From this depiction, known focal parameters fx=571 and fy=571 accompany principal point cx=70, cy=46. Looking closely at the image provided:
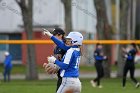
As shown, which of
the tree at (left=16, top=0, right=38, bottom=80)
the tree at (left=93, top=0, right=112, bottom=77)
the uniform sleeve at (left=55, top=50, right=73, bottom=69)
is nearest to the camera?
the uniform sleeve at (left=55, top=50, right=73, bottom=69)

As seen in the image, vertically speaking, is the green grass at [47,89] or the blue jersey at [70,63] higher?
the blue jersey at [70,63]

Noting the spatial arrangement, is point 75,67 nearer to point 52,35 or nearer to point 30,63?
point 52,35

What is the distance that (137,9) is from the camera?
81.1m

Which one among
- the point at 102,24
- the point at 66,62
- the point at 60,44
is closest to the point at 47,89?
the point at 60,44

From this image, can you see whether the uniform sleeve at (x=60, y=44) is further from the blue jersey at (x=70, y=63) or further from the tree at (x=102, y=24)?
the tree at (x=102, y=24)

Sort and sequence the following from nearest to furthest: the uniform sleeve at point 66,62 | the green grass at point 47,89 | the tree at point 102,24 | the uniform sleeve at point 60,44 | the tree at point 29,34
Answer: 1. the uniform sleeve at point 66,62
2. the uniform sleeve at point 60,44
3. the green grass at point 47,89
4. the tree at point 29,34
5. the tree at point 102,24

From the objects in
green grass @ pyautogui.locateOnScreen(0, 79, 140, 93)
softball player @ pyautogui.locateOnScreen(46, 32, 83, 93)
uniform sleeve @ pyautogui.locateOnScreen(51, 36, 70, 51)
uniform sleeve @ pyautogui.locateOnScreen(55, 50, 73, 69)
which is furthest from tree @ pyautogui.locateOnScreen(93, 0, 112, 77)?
uniform sleeve @ pyautogui.locateOnScreen(55, 50, 73, 69)

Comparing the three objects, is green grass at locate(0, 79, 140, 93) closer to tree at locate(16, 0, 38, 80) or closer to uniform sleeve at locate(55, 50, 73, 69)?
tree at locate(16, 0, 38, 80)

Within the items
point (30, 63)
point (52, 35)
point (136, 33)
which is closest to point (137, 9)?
point (136, 33)

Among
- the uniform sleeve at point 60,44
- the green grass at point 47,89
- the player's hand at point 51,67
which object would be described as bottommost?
the green grass at point 47,89

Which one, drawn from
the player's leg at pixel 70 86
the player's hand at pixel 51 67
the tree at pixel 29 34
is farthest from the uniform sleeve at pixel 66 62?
the tree at pixel 29 34

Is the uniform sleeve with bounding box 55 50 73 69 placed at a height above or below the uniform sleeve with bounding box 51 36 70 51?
below

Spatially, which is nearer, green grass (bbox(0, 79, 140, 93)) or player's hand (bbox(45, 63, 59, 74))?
player's hand (bbox(45, 63, 59, 74))

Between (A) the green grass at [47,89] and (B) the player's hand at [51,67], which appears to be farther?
(A) the green grass at [47,89]
